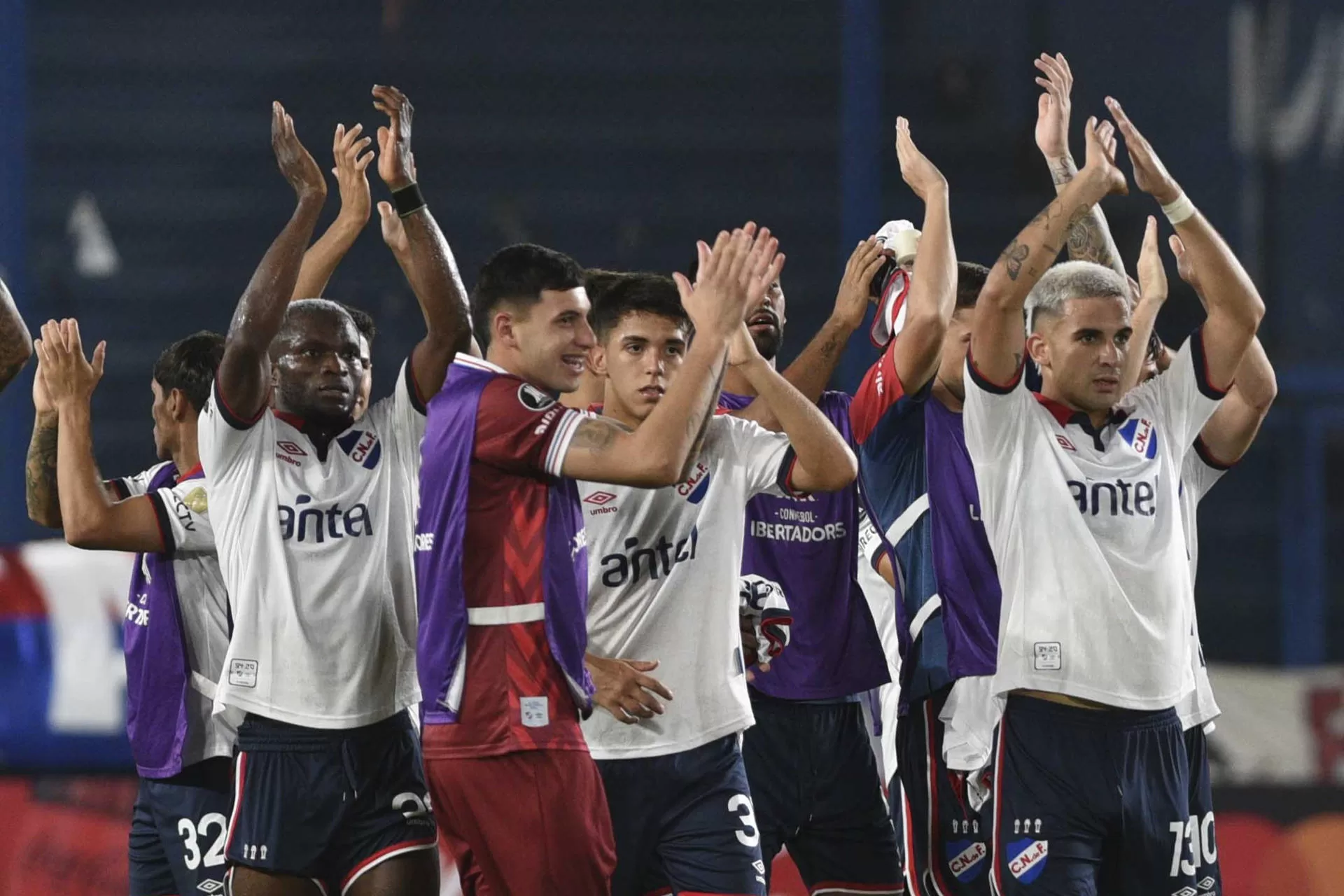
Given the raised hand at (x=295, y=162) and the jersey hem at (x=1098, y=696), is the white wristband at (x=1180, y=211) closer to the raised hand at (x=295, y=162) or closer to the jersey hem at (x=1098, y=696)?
the jersey hem at (x=1098, y=696)

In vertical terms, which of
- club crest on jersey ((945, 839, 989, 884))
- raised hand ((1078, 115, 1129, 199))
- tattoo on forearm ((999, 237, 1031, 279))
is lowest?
club crest on jersey ((945, 839, 989, 884))

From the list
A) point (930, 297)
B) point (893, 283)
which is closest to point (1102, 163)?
point (930, 297)

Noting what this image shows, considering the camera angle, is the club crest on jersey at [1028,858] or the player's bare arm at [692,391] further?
the club crest on jersey at [1028,858]

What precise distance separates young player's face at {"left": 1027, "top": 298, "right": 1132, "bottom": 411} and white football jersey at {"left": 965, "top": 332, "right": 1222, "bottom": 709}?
7cm

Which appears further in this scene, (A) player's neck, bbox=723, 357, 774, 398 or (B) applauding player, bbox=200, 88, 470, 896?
(A) player's neck, bbox=723, 357, 774, 398

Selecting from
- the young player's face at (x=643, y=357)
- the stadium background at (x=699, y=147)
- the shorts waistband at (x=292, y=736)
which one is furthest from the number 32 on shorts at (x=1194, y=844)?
the stadium background at (x=699, y=147)

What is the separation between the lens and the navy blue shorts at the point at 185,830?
5.29m

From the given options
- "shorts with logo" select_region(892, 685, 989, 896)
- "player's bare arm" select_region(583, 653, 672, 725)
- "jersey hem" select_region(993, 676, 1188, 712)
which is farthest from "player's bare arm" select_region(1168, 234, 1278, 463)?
"player's bare arm" select_region(583, 653, 672, 725)

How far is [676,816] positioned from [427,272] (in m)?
1.53

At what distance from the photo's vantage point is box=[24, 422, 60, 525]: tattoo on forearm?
5551 millimetres

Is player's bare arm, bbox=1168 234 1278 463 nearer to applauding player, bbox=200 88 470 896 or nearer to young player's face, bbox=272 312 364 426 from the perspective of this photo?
applauding player, bbox=200 88 470 896

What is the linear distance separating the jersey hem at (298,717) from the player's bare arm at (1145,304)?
2.29 m

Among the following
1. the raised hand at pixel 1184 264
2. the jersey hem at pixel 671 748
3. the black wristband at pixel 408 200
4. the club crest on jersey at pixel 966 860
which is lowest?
the club crest on jersey at pixel 966 860

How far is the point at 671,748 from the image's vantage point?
474 cm
